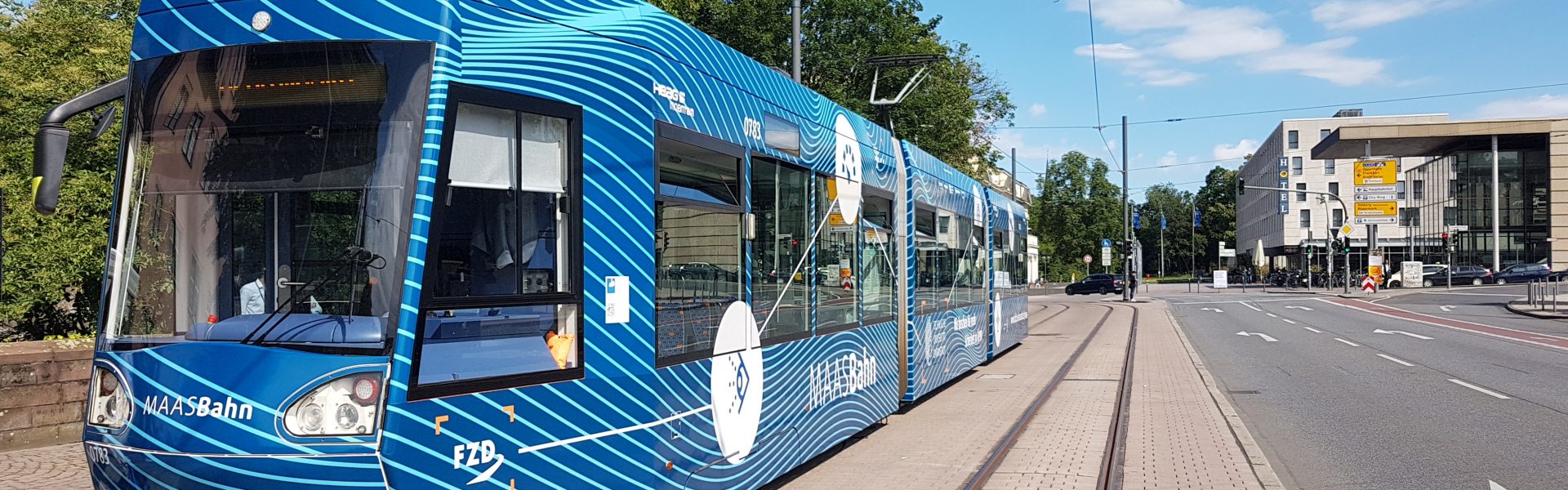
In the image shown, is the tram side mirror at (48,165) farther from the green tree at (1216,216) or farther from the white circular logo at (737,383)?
the green tree at (1216,216)

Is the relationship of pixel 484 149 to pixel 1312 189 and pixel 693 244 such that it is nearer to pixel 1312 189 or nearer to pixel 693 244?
pixel 693 244

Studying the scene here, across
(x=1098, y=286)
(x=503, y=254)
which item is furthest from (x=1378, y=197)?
(x=503, y=254)

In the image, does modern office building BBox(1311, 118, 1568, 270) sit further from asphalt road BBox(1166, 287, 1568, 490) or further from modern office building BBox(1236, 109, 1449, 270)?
asphalt road BBox(1166, 287, 1568, 490)

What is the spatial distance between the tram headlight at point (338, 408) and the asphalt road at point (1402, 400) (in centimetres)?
628

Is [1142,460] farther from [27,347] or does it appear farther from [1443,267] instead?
[1443,267]

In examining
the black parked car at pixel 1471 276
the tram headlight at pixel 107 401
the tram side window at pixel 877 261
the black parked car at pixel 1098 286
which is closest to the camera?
the tram headlight at pixel 107 401

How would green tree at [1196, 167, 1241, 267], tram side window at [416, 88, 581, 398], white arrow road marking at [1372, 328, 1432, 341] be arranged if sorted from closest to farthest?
1. tram side window at [416, 88, 581, 398]
2. white arrow road marking at [1372, 328, 1432, 341]
3. green tree at [1196, 167, 1241, 267]

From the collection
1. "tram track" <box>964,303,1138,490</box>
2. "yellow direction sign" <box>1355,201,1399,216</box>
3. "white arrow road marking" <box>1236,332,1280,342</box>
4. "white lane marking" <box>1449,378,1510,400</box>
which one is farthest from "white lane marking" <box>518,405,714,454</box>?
"yellow direction sign" <box>1355,201,1399,216</box>

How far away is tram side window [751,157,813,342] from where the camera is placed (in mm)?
6578

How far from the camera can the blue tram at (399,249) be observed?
4102 mm

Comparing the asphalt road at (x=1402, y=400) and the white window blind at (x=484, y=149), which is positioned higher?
the white window blind at (x=484, y=149)

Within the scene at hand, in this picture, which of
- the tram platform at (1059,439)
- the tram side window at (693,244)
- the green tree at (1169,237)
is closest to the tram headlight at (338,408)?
the tram side window at (693,244)

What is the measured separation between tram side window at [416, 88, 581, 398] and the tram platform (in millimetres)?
3327

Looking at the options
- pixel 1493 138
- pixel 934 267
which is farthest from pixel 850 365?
pixel 1493 138
